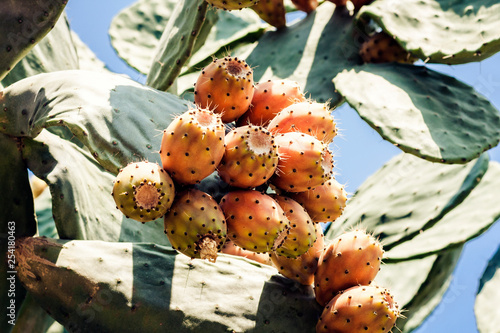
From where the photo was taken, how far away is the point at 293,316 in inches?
54.9

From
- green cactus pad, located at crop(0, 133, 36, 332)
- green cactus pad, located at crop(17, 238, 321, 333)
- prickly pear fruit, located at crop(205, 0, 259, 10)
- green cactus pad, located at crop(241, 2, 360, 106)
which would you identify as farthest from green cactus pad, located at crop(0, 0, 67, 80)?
green cactus pad, located at crop(241, 2, 360, 106)

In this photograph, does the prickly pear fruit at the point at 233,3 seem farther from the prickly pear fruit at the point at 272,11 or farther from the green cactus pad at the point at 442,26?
the prickly pear fruit at the point at 272,11

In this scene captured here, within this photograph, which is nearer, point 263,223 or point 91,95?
point 263,223

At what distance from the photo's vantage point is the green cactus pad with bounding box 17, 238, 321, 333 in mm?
1322

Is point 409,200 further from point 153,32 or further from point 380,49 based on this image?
point 153,32

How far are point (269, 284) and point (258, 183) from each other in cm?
29

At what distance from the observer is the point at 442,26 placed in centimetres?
209

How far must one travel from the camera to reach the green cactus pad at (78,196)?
4.97ft

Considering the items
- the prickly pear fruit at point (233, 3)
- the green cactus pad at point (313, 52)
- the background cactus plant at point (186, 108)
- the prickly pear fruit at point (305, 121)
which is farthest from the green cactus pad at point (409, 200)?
the prickly pear fruit at point (233, 3)

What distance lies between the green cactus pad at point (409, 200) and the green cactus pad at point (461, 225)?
0.03 meters

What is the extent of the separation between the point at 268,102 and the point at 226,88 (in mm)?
127

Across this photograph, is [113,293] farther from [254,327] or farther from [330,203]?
[330,203]

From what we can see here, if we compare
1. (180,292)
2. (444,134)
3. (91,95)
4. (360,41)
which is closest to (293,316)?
(180,292)

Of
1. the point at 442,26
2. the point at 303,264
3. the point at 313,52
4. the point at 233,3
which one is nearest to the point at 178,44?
the point at 233,3
